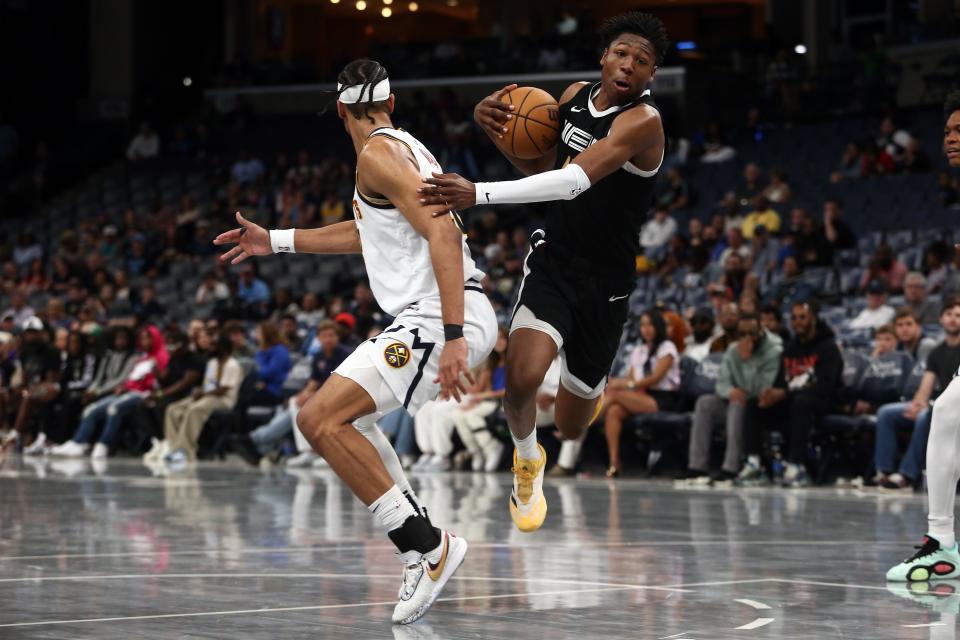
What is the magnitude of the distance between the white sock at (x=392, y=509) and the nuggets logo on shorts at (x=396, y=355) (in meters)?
0.43

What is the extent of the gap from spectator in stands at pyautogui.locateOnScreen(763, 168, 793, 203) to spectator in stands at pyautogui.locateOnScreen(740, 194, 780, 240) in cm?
67

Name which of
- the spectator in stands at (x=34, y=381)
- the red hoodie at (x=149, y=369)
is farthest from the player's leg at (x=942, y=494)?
the spectator in stands at (x=34, y=381)

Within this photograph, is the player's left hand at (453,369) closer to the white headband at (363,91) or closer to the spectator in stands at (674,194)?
the white headband at (363,91)

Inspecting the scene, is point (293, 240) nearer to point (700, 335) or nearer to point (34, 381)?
point (700, 335)

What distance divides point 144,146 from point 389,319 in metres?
13.6

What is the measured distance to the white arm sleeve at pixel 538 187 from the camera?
479cm

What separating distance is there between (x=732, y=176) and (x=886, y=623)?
45.8 ft

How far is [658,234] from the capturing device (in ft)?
54.0

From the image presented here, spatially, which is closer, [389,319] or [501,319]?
[389,319]

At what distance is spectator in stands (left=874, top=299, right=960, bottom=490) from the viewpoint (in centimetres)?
994

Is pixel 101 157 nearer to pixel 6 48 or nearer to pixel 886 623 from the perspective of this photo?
pixel 6 48

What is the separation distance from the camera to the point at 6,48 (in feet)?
92.4

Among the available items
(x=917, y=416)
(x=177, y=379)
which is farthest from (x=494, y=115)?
(x=177, y=379)

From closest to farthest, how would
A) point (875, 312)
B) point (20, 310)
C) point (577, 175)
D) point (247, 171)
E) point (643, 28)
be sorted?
point (577, 175) < point (643, 28) < point (875, 312) < point (20, 310) < point (247, 171)
